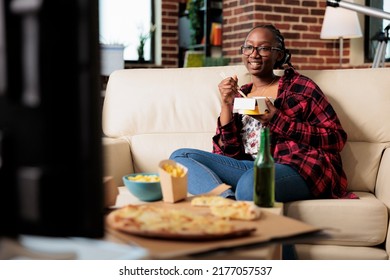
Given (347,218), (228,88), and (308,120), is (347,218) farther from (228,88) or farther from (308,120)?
(228,88)

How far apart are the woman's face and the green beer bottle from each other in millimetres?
795

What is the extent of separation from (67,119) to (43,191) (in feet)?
0.13

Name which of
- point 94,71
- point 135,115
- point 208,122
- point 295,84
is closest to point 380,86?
point 295,84

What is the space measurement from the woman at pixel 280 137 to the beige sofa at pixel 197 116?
6.0 inches

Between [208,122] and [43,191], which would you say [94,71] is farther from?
[208,122]

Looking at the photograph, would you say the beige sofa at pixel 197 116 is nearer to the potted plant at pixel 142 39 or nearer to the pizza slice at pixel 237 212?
the pizza slice at pixel 237 212

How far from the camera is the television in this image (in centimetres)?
30

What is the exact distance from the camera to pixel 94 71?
31 centimetres

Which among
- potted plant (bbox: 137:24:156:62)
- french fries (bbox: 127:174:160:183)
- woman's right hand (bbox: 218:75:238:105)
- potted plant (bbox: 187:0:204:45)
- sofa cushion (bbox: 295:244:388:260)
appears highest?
potted plant (bbox: 187:0:204:45)

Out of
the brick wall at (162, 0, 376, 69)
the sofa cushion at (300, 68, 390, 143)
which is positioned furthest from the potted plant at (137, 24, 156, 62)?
the sofa cushion at (300, 68, 390, 143)

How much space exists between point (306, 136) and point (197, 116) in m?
0.54

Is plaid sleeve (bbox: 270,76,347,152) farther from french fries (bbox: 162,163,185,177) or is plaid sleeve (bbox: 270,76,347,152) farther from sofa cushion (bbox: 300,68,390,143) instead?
french fries (bbox: 162,163,185,177)

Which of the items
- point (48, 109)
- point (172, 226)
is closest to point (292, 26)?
point (172, 226)

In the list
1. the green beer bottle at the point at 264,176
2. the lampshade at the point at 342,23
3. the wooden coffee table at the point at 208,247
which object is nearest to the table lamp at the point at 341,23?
the lampshade at the point at 342,23
